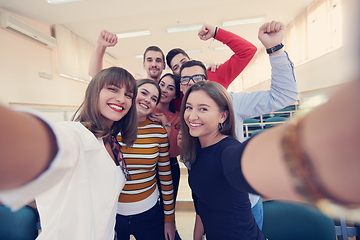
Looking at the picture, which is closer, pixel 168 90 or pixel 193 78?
pixel 193 78

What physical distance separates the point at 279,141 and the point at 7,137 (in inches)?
16.2

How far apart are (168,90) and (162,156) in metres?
0.63

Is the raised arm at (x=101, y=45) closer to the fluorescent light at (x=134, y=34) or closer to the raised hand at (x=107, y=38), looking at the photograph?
the raised hand at (x=107, y=38)

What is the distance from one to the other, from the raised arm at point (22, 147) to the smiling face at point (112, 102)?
641 mm

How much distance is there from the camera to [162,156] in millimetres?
1239

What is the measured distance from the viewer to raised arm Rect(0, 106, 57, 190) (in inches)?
10.3

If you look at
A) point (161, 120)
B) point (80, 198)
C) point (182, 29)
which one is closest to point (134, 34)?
point (182, 29)

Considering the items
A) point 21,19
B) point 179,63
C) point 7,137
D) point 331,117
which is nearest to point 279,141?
point 331,117

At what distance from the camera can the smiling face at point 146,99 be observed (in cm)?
129

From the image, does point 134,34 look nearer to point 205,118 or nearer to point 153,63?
point 153,63

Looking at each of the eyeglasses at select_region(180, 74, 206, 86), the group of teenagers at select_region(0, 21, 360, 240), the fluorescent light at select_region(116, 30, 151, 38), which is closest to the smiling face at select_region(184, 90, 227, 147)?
the group of teenagers at select_region(0, 21, 360, 240)

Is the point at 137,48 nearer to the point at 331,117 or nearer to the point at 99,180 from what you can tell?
the point at 99,180

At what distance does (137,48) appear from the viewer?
6.05 meters

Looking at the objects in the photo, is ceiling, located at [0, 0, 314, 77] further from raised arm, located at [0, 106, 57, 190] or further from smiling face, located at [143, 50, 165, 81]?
raised arm, located at [0, 106, 57, 190]
